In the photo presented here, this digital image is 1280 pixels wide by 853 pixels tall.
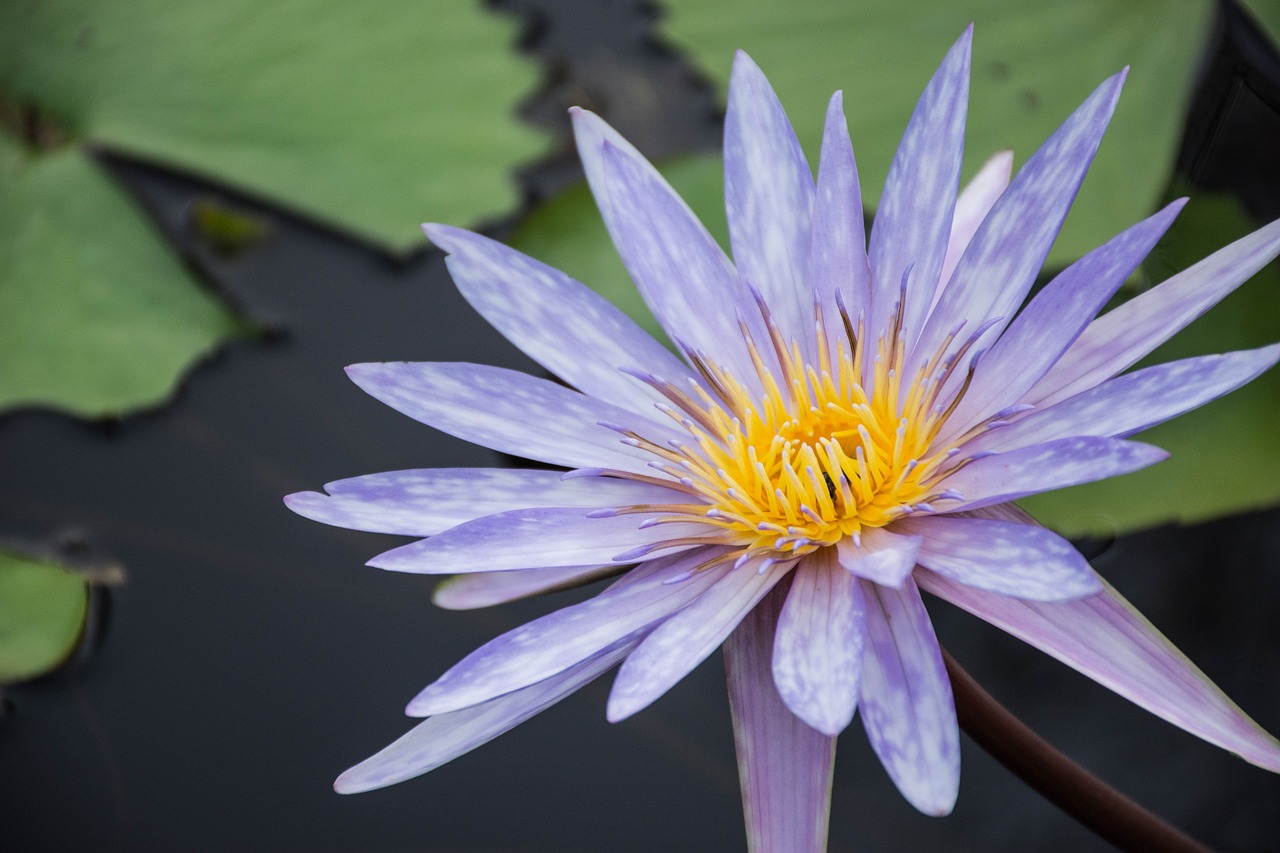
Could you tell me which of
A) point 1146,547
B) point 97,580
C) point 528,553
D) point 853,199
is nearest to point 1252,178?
point 1146,547

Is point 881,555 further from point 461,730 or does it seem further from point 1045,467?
point 461,730

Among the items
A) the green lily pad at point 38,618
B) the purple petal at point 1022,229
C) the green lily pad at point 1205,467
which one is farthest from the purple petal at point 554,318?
the green lily pad at point 38,618

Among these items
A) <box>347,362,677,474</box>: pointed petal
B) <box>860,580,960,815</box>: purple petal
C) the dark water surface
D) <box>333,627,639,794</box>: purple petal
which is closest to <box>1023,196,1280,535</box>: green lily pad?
the dark water surface

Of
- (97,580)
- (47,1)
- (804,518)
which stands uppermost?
(47,1)

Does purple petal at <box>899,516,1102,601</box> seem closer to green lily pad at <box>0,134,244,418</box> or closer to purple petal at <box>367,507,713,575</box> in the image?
purple petal at <box>367,507,713,575</box>

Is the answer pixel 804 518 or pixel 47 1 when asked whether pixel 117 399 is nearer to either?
pixel 47 1

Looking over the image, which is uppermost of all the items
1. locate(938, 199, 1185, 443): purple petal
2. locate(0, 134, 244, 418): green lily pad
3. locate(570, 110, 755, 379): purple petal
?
locate(0, 134, 244, 418): green lily pad
